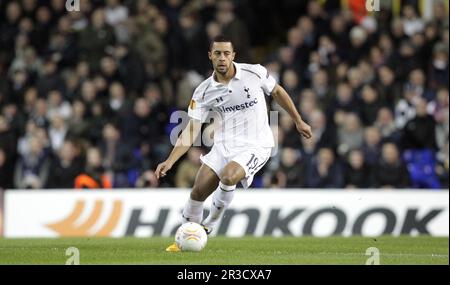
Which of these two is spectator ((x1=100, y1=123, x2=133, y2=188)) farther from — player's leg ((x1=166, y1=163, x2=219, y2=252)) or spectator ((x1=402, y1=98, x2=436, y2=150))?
player's leg ((x1=166, y1=163, x2=219, y2=252))

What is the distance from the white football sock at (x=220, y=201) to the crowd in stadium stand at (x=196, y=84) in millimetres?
5514

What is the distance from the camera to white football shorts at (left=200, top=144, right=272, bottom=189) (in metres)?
12.2

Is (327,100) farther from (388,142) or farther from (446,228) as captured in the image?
(446,228)

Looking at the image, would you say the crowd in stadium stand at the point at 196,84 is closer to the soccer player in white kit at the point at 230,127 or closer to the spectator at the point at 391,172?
the spectator at the point at 391,172

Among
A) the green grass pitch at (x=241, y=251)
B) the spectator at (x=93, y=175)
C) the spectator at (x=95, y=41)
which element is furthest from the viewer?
the spectator at (x=95, y=41)

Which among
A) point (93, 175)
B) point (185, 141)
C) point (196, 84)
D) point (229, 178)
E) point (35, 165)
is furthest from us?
point (196, 84)

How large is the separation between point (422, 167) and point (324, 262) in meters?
7.03

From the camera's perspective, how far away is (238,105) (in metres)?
12.3

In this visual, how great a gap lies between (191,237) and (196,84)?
327 inches

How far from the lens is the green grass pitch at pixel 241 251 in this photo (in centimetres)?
1152

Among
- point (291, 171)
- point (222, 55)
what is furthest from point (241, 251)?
point (291, 171)

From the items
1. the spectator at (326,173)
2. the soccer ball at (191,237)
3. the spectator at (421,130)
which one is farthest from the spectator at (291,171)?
the soccer ball at (191,237)

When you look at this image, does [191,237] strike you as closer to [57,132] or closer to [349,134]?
[349,134]

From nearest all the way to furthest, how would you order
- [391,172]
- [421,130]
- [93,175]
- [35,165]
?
[391,172]
[93,175]
[421,130]
[35,165]
